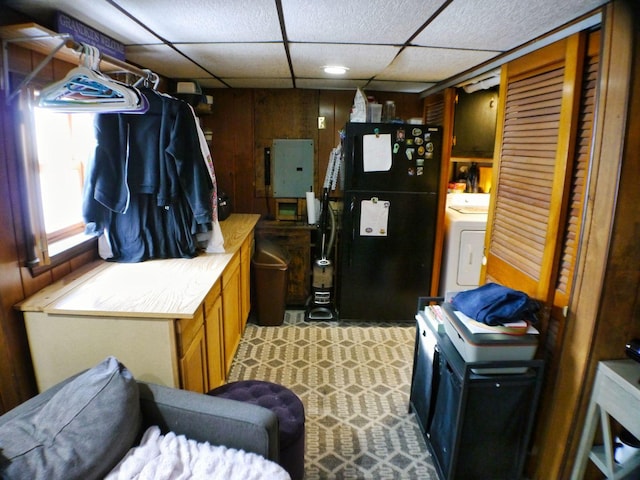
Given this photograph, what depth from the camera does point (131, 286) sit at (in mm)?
1895

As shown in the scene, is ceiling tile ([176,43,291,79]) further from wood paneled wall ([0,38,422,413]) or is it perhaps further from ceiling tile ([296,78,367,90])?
wood paneled wall ([0,38,422,413])

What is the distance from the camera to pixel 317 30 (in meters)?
1.91

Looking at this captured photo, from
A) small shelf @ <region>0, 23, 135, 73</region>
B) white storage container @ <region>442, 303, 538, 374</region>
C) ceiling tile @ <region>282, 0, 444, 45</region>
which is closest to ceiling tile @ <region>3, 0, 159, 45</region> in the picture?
small shelf @ <region>0, 23, 135, 73</region>

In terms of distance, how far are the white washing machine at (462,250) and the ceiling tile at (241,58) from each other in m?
1.93

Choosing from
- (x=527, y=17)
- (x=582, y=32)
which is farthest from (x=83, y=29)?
(x=582, y=32)

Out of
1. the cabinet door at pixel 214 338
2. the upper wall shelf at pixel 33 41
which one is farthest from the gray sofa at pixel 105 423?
the upper wall shelf at pixel 33 41

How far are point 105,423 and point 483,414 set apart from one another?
149cm

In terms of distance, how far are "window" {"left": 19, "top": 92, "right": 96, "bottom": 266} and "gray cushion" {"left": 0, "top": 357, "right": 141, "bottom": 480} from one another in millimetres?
769

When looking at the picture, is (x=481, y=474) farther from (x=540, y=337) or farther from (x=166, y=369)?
(x=166, y=369)

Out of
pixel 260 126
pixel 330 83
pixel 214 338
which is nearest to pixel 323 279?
pixel 214 338

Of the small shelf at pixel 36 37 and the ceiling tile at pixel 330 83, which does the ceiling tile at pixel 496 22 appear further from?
the small shelf at pixel 36 37

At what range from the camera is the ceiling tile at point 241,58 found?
2238 mm

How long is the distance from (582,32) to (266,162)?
2835mm

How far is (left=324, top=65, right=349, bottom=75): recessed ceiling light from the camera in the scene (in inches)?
110
